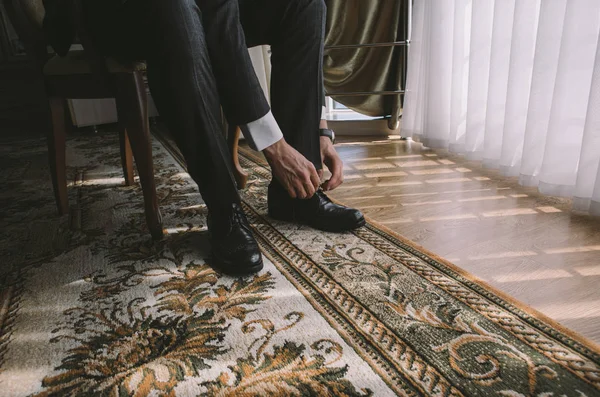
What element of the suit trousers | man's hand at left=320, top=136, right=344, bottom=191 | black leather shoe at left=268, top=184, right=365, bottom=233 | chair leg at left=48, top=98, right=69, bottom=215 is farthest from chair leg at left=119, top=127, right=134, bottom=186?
man's hand at left=320, top=136, right=344, bottom=191

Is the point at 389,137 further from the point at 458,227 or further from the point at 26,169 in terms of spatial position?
the point at 26,169

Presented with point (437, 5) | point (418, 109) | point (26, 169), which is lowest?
point (26, 169)

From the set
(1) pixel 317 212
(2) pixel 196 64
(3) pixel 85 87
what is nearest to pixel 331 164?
(1) pixel 317 212

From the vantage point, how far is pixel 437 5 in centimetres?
145

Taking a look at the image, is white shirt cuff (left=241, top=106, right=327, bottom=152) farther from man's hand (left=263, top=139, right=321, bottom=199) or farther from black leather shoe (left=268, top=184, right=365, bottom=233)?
black leather shoe (left=268, top=184, right=365, bottom=233)

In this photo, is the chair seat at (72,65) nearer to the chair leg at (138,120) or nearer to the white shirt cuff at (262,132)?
the chair leg at (138,120)

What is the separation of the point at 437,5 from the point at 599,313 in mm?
1184

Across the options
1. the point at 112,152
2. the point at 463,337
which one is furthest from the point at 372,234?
the point at 112,152

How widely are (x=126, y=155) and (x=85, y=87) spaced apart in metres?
0.36

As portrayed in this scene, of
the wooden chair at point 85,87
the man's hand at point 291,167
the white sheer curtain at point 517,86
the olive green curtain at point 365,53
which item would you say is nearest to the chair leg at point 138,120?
the wooden chair at point 85,87

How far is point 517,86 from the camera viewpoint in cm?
114

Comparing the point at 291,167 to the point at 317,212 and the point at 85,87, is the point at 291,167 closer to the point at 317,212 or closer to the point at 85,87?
the point at 317,212

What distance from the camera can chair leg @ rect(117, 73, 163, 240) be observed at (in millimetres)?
809

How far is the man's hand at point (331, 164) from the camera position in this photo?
2.77 feet
